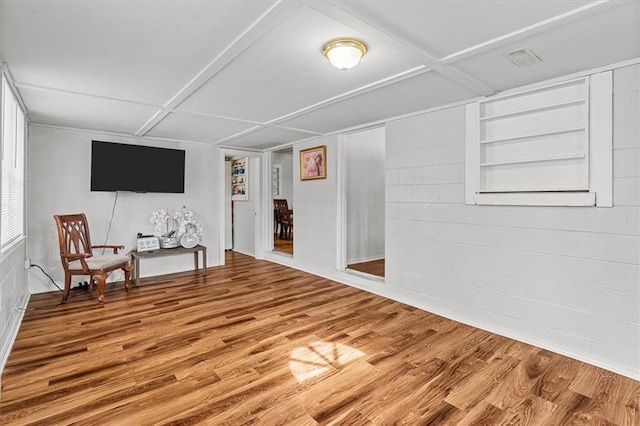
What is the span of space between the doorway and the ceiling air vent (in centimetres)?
608

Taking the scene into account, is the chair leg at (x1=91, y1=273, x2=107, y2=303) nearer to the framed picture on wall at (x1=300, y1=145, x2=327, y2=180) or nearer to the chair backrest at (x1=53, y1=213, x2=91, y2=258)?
the chair backrest at (x1=53, y1=213, x2=91, y2=258)

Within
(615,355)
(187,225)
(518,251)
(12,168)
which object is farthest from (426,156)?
(12,168)

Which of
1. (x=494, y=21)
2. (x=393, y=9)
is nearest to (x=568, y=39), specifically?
(x=494, y=21)

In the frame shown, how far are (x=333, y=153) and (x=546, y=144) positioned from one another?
8.88ft

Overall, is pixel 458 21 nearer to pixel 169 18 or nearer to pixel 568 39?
pixel 568 39

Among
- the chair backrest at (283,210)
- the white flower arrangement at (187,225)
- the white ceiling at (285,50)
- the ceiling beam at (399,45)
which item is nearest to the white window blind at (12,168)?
the white ceiling at (285,50)

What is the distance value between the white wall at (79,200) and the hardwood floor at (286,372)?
3.24 feet

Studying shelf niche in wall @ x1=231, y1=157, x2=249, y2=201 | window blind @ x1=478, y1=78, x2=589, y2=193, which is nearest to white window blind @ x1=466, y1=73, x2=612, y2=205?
window blind @ x1=478, y1=78, x2=589, y2=193

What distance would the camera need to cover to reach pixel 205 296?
3.93 metres

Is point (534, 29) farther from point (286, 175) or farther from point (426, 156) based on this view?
point (286, 175)

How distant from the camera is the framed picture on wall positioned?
4.89m

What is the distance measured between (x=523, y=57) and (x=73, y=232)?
197 inches

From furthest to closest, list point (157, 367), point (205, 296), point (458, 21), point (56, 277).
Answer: point (56, 277), point (205, 296), point (157, 367), point (458, 21)

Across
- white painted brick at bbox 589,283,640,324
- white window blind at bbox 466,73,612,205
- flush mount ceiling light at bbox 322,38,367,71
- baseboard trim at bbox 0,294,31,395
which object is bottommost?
baseboard trim at bbox 0,294,31,395
